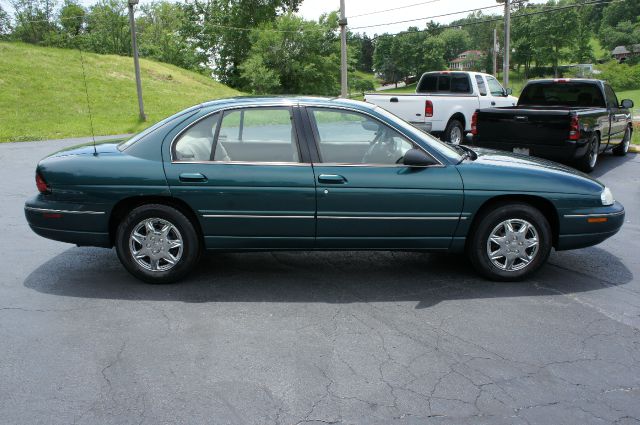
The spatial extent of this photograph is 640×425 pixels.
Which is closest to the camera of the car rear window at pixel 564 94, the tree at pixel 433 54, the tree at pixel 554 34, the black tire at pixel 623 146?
the car rear window at pixel 564 94

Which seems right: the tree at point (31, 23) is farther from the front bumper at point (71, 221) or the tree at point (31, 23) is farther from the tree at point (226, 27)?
the front bumper at point (71, 221)

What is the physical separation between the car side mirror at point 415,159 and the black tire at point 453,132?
973 centimetres

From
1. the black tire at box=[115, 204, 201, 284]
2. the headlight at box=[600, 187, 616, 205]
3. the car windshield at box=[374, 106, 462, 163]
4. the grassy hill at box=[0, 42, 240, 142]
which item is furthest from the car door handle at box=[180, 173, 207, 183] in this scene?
the grassy hill at box=[0, 42, 240, 142]

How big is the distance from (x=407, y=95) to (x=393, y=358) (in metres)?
10.9

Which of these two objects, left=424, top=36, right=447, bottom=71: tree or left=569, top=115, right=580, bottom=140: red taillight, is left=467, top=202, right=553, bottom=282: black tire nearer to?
left=569, top=115, right=580, bottom=140: red taillight

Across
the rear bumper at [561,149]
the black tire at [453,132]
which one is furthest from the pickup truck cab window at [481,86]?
the rear bumper at [561,149]

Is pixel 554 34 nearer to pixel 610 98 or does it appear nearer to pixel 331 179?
pixel 610 98

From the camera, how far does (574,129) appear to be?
961 cm

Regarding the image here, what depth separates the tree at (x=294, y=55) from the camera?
178 feet

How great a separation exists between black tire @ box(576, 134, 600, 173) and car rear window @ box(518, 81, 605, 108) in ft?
4.03

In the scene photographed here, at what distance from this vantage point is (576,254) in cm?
600

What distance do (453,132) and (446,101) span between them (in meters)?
0.83

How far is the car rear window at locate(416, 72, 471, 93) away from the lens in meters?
15.2

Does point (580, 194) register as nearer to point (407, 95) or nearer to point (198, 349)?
point (198, 349)
